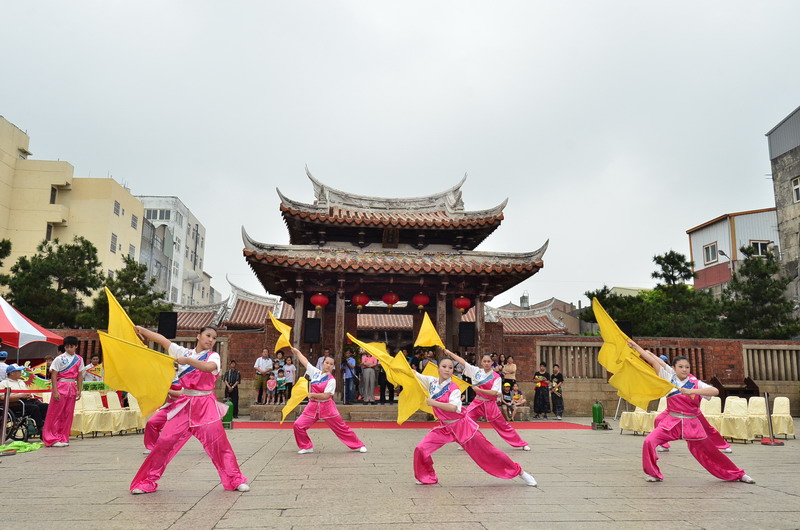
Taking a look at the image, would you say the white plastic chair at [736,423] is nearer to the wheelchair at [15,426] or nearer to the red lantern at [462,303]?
the red lantern at [462,303]

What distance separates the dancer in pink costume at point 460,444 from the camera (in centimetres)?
558

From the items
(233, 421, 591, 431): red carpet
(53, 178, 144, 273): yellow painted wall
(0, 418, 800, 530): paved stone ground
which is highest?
(53, 178, 144, 273): yellow painted wall

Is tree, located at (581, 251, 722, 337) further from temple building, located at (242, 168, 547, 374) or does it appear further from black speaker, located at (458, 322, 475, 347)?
black speaker, located at (458, 322, 475, 347)

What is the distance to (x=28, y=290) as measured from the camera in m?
17.6

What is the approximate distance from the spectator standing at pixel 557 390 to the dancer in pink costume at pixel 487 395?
601 centimetres

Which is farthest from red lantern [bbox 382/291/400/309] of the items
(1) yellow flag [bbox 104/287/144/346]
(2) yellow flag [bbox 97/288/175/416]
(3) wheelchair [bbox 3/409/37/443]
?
(2) yellow flag [bbox 97/288/175/416]

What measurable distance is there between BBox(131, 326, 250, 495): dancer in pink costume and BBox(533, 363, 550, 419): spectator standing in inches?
422

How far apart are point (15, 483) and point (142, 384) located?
1.93m

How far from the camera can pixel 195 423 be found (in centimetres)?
521

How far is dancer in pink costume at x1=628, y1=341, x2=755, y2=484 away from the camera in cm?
585

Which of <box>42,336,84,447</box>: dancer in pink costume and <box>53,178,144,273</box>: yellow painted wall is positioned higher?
<box>53,178,144,273</box>: yellow painted wall

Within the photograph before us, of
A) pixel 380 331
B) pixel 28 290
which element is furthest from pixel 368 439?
pixel 380 331

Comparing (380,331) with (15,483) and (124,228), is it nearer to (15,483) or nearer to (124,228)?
(124,228)

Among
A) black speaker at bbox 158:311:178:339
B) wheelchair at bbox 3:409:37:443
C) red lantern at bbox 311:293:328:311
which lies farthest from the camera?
red lantern at bbox 311:293:328:311
